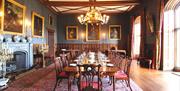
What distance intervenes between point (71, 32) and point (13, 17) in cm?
831

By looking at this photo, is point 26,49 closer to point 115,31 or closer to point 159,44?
point 159,44

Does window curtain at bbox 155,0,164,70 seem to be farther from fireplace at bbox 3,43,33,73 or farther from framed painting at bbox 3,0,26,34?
framed painting at bbox 3,0,26,34

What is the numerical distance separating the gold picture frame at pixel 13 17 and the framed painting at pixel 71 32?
7353 mm

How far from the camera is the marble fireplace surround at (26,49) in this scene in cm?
721

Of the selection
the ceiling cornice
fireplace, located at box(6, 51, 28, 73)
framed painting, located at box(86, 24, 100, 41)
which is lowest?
fireplace, located at box(6, 51, 28, 73)

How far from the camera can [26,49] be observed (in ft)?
26.8

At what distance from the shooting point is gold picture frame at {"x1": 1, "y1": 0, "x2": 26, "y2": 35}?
21.7ft

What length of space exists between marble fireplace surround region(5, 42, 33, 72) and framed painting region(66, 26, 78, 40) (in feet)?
22.3

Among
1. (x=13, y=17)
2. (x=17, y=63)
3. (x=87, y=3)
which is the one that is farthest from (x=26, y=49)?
(x=87, y=3)

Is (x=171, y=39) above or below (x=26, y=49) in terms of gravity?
above

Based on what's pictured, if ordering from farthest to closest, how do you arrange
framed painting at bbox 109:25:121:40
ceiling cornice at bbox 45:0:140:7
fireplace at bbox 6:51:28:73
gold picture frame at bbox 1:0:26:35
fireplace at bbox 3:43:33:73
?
framed painting at bbox 109:25:121:40 → ceiling cornice at bbox 45:0:140:7 → fireplace at bbox 3:43:33:73 → fireplace at bbox 6:51:28:73 → gold picture frame at bbox 1:0:26:35

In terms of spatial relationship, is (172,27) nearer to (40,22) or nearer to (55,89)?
(55,89)

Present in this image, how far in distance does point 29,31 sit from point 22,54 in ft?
4.47

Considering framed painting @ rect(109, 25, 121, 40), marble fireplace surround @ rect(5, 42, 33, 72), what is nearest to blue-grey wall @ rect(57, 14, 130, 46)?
framed painting @ rect(109, 25, 121, 40)
